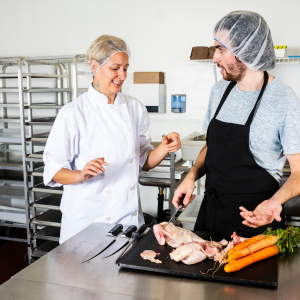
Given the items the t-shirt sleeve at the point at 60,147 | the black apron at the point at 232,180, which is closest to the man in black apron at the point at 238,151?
the black apron at the point at 232,180

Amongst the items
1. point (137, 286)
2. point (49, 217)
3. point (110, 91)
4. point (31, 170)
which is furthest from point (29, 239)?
point (137, 286)

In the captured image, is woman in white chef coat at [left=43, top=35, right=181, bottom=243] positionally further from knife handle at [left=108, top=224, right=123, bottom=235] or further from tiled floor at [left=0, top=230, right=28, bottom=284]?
tiled floor at [left=0, top=230, right=28, bottom=284]

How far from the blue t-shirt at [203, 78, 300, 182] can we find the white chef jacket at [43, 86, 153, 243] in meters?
0.62

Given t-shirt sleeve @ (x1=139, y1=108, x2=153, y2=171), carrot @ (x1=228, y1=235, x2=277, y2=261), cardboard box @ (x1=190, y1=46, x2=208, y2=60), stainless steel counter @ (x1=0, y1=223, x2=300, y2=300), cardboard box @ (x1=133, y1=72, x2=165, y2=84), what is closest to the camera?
stainless steel counter @ (x1=0, y1=223, x2=300, y2=300)

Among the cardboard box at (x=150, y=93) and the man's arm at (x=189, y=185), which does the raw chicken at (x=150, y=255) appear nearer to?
the man's arm at (x=189, y=185)

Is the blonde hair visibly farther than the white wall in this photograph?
No

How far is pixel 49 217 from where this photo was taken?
360 cm

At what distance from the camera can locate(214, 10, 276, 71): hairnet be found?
1630 mm

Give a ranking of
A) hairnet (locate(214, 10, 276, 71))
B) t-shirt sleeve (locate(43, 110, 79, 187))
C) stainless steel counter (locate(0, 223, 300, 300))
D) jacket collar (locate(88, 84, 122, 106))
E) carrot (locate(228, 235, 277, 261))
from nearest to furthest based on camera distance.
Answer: stainless steel counter (locate(0, 223, 300, 300)) < carrot (locate(228, 235, 277, 261)) < hairnet (locate(214, 10, 276, 71)) < t-shirt sleeve (locate(43, 110, 79, 187)) < jacket collar (locate(88, 84, 122, 106))

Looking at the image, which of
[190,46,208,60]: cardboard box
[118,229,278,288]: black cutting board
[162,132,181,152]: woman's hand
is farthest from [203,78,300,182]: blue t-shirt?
[190,46,208,60]: cardboard box

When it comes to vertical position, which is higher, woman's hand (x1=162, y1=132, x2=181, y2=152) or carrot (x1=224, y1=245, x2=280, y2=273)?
woman's hand (x1=162, y1=132, x2=181, y2=152)

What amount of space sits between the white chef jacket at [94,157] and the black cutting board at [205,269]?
557 millimetres

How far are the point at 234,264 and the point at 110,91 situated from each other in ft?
3.76

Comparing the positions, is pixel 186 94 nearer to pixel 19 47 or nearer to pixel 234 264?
pixel 19 47
